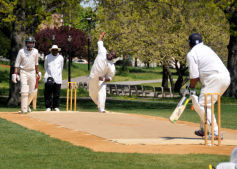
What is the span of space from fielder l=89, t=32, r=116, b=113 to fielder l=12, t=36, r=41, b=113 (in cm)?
176

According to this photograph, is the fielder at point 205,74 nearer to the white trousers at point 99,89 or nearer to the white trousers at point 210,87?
the white trousers at point 210,87

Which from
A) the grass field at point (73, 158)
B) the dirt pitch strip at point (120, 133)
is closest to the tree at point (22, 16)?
the dirt pitch strip at point (120, 133)

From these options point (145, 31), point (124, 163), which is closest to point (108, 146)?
point (124, 163)

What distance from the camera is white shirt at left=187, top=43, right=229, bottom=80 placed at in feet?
32.8

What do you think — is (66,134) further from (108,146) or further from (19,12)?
(19,12)

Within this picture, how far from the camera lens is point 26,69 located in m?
15.8

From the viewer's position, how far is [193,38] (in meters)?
10.3

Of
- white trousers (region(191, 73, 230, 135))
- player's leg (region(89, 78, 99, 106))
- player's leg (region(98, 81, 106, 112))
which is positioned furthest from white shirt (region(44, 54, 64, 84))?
white trousers (region(191, 73, 230, 135))

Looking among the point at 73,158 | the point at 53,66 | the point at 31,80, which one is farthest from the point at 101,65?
the point at 73,158

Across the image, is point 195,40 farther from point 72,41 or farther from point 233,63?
point 72,41

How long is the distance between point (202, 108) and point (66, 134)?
2.72m

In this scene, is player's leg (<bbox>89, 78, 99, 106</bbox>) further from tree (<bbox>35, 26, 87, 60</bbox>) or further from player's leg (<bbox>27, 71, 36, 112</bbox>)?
tree (<bbox>35, 26, 87, 60</bbox>)

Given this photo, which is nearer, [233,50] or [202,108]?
[202,108]

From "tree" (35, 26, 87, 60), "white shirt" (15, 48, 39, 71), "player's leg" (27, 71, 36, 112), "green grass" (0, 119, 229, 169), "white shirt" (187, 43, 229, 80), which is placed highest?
"tree" (35, 26, 87, 60)
